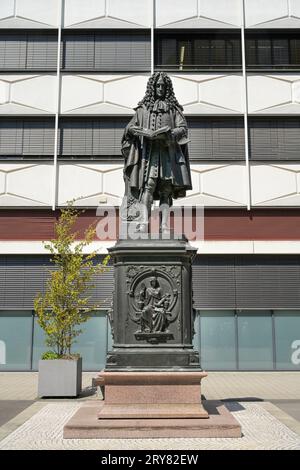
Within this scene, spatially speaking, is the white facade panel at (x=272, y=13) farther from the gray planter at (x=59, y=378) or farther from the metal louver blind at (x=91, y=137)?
the gray planter at (x=59, y=378)

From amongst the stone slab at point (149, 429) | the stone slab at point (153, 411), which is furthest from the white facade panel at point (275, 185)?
the stone slab at point (149, 429)

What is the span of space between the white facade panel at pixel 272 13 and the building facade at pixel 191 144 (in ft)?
0.13

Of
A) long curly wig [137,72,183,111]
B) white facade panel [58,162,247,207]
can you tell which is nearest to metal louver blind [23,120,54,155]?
white facade panel [58,162,247,207]

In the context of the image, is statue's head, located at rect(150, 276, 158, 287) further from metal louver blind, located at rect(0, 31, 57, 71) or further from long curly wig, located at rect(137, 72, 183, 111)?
metal louver blind, located at rect(0, 31, 57, 71)

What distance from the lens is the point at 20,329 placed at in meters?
19.2

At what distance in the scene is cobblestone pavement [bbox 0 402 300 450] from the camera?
6215 mm

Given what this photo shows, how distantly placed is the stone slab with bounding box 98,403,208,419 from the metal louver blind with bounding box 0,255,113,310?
12.0 metres

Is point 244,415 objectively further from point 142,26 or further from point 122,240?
point 142,26

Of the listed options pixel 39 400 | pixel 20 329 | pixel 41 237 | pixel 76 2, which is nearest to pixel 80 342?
pixel 20 329

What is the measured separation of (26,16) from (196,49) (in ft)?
23.0

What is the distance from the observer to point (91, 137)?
20031mm

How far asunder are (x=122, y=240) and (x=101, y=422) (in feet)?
8.86

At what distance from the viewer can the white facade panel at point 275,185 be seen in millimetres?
19250

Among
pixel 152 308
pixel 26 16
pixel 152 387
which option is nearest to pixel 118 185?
pixel 26 16
